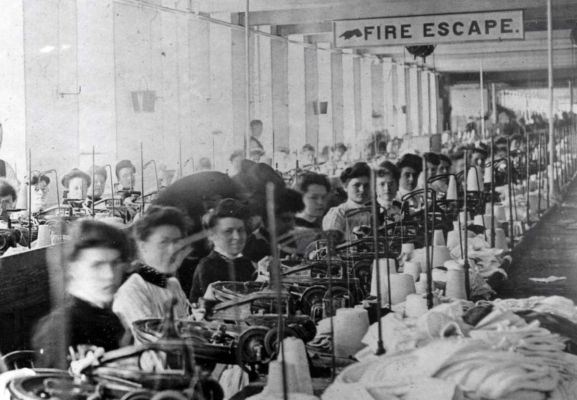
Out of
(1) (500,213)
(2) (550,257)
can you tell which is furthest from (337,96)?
(2) (550,257)

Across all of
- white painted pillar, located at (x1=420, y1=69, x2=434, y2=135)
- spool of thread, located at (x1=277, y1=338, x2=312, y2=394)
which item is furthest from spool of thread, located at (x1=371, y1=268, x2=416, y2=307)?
white painted pillar, located at (x1=420, y1=69, x2=434, y2=135)

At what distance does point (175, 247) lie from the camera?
186cm

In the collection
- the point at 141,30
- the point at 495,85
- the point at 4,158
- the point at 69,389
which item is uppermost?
the point at 141,30

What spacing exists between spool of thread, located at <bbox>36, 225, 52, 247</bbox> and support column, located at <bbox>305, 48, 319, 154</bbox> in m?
1.13

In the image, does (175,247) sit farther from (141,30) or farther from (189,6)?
(189,6)

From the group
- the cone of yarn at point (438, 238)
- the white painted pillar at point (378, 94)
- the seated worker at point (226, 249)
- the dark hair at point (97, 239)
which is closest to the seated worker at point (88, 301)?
the dark hair at point (97, 239)

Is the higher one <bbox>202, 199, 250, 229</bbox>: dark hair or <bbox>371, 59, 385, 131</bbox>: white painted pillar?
<bbox>371, 59, 385, 131</bbox>: white painted pillar

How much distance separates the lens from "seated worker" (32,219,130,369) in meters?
1.53

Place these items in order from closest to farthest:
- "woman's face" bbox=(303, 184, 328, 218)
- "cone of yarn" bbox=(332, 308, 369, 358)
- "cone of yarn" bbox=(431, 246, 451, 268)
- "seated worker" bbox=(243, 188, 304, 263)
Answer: "cone of yarn" bbox=(332, 308, 369, 358) → "seated worker" bbox=(243, 188, 304, 263) → "cone of yarn" bbox=(431, 246, 451, 268) → "woman's face" bbox=(303, 184, 328, 218)

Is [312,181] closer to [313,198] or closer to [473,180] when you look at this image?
[313,198]

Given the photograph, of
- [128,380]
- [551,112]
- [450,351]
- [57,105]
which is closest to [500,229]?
[551,112]

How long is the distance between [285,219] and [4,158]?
66.3 inches

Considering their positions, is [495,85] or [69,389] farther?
[495,85]

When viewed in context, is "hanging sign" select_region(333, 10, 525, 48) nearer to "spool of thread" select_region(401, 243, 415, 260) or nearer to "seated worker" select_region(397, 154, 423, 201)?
"seated worker" select_region(397, 154, 423, 201)
